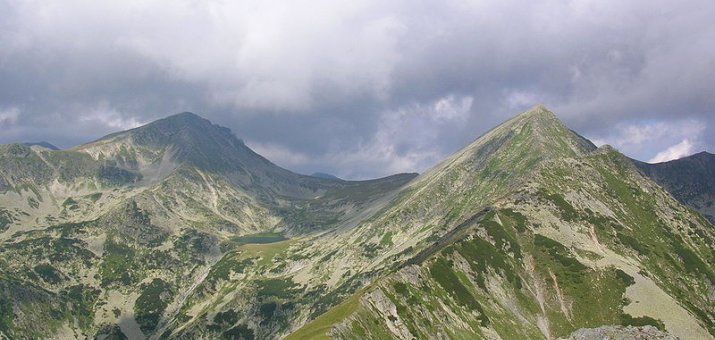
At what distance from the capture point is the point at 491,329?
192750mm

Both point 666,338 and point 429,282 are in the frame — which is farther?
point 429,282

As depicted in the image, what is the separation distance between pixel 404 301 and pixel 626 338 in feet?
247

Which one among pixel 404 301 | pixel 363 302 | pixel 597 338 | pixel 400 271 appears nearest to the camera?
pixel 597 338

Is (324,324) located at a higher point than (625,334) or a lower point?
higher

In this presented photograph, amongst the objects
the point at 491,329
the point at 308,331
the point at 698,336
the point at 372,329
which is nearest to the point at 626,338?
the point at 372,329

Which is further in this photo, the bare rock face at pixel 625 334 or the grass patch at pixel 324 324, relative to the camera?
the grass patch at pixel 324 324

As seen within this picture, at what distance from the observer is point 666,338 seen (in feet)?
362

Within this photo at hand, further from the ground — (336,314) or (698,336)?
(336,314)

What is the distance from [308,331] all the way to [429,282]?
71.1 m

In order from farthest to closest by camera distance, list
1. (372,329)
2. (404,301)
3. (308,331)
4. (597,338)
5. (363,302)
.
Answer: (404,301) → (363,302) → (372,329) → (308,331) → (597,338)

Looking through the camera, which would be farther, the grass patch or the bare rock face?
the grass patch

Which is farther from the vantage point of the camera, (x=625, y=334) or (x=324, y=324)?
(x=324, y=324)

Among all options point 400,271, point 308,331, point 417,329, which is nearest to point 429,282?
point 400,271

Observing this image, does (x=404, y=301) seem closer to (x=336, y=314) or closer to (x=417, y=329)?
(x=417, y=329)
